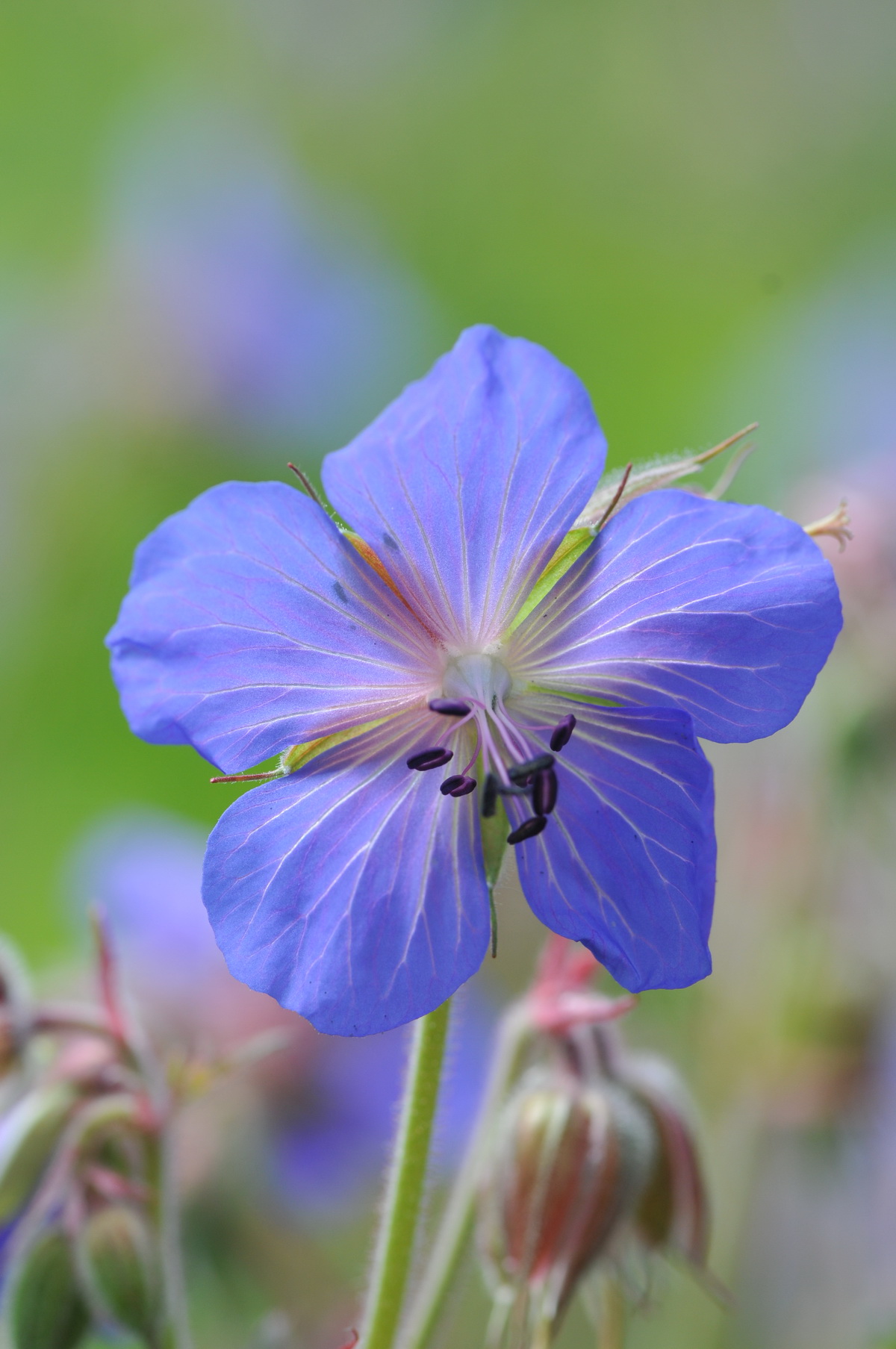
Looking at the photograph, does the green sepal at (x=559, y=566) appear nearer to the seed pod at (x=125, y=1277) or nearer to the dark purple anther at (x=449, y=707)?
the dark purple anther at (x=449, y=707)

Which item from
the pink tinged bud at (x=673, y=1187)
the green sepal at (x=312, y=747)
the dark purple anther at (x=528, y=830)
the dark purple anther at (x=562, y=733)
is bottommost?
the pink tinged bud at (x=673, y=1187)

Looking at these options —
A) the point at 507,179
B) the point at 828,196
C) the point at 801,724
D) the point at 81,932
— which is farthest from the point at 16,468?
the point at 828,196

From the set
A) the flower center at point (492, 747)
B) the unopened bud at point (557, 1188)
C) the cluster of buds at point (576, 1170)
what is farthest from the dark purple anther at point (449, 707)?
the unopened bud at point (557, 1188)

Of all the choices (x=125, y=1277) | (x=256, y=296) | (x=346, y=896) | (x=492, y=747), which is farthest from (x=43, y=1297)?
(x=256, y=296)

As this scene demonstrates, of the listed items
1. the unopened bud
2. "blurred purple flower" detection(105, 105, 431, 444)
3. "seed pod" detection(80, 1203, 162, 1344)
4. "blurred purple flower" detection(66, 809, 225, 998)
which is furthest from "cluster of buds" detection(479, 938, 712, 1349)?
"blurred purple flower" detection(105, 105, 431, 444)

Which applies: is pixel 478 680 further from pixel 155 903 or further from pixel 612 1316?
pixel 155 903

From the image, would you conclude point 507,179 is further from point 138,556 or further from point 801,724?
point 138,556
